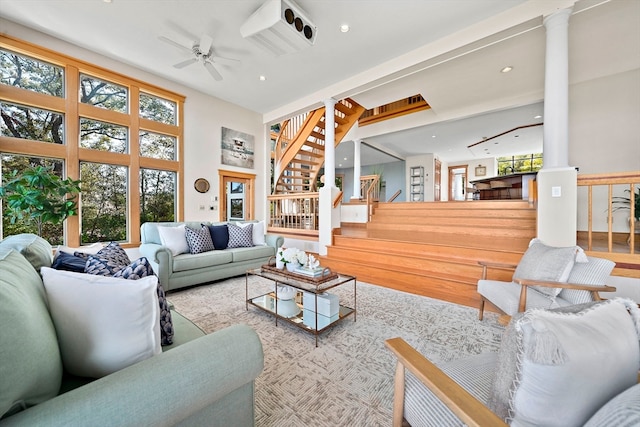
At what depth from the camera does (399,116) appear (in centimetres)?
633

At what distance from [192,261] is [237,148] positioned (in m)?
3.26

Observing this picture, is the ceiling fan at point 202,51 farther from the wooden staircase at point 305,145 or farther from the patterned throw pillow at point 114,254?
the patterned throw pillow at point 114,254

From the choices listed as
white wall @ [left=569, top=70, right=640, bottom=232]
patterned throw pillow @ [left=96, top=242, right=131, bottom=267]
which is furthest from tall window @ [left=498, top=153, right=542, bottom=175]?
patterned throw pillow @ [left=96, top=242, right=131, bottom=267]

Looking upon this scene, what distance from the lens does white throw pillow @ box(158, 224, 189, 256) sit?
3537mm

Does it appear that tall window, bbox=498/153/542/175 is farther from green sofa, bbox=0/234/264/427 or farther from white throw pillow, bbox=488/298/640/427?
green sofa, bbox=0/234/264/427

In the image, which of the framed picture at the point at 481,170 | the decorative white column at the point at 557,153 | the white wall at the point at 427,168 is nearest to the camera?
the decorative white column at the point at 557,153

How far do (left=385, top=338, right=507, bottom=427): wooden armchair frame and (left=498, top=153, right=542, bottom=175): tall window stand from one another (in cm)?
1145

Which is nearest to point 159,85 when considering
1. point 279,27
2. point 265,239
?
point 279,27

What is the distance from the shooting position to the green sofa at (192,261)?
3.21 meters

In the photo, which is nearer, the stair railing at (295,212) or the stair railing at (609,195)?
the stair railing at (609,195)

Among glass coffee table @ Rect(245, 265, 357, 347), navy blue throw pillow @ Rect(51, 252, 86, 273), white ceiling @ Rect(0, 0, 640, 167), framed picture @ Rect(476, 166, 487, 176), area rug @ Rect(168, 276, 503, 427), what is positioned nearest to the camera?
navy blue throw pillow @ Rect(51, 252, 86, 273)

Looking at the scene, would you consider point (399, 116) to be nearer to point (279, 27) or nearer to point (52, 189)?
point (279, 27)

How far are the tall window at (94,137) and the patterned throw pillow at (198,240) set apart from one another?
1.38 m

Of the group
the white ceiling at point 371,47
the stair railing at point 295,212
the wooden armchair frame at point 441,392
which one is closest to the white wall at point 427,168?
the white ceiling at point 371,47
